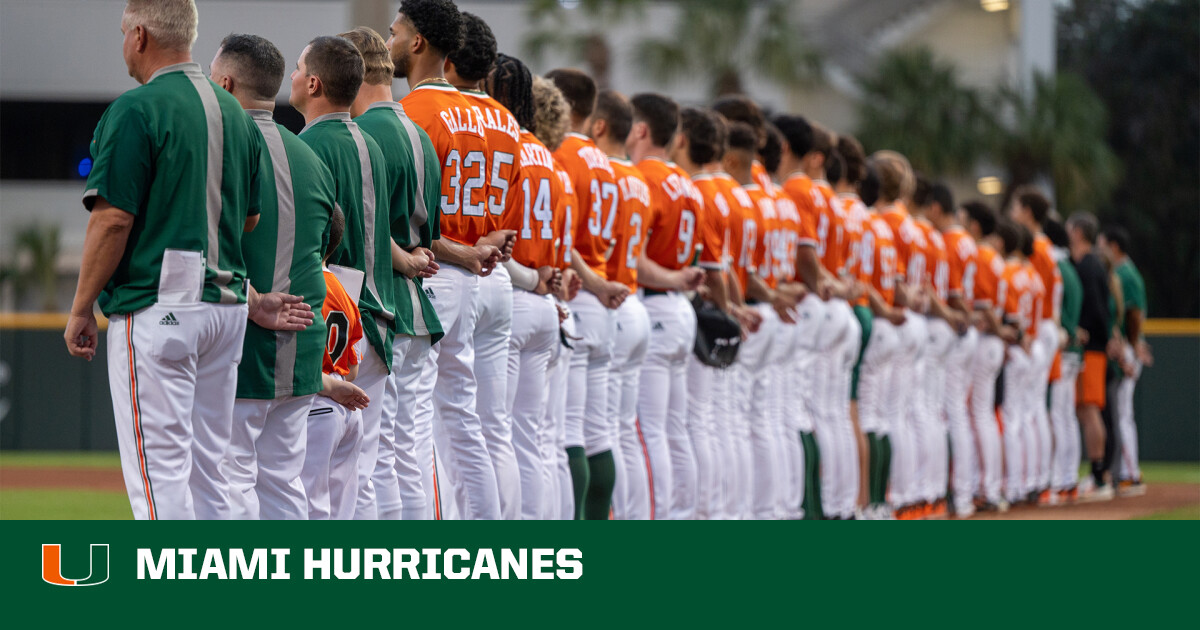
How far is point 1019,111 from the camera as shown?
3177 centimetres

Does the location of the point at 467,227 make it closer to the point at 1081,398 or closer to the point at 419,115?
the point at 419,115

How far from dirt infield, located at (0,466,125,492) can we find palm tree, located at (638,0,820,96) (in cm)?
1823

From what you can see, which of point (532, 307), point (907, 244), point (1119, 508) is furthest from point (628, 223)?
point (1119, 508)

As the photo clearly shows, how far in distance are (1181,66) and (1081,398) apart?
2693 centimetres

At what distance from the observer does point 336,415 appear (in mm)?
5273

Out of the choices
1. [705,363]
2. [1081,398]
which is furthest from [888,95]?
[705,363]

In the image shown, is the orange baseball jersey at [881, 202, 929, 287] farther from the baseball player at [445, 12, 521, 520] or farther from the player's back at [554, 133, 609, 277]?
the baseball player at [445, 12, 521, 520]

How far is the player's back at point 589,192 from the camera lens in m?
7.47

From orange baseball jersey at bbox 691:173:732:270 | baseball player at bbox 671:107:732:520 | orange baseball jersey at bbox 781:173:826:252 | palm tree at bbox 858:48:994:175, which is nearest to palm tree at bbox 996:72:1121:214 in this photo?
palm tree at bbox 858:48:994:175

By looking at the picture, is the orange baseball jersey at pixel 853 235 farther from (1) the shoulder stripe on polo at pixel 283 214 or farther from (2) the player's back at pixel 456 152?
(1) the shoulder stripe on polo at pixel 283 214

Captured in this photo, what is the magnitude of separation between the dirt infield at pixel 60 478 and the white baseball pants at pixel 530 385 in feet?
24.2

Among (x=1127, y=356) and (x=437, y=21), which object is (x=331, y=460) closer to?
(x=437, y=21)

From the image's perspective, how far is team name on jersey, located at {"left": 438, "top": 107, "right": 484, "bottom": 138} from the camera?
6109mm

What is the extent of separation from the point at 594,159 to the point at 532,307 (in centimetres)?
116
